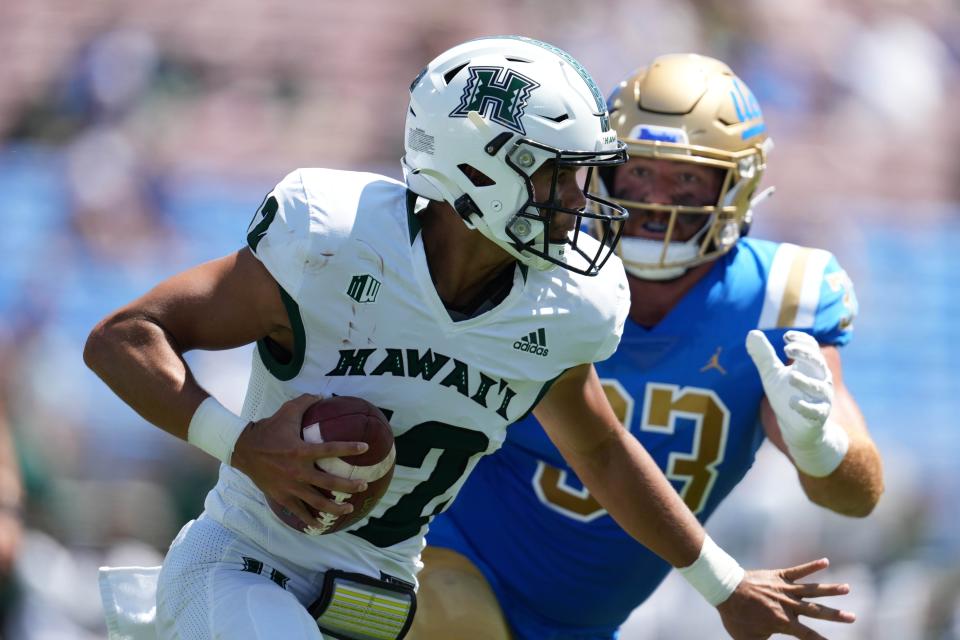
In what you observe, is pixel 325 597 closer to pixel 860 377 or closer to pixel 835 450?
pixel 835 450

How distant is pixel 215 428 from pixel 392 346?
1.28ft

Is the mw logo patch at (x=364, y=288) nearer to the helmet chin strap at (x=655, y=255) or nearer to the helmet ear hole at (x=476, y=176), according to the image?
the helmet ear hole at (x=476, y=176)

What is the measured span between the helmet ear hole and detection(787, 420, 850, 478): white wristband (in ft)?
3.90

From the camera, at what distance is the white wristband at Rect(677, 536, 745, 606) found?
9.68 feet

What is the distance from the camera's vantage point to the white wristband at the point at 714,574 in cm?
295

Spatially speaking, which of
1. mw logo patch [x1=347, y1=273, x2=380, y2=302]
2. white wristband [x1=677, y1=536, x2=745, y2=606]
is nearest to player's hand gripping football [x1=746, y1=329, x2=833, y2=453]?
white wristband [x1=677, y1=536, x2=745, y2=606]

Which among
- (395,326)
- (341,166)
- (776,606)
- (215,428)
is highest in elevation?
(395,326)

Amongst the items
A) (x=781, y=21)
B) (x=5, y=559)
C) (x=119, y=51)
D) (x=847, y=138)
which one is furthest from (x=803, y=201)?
(x=5, y=559)

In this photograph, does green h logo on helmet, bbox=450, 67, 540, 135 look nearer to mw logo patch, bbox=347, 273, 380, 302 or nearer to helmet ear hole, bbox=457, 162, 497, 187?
helmet ear hole, bbox=457, 162, 497, 187

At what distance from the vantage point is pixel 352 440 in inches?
93.0

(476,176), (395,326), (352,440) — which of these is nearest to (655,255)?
(476,176)

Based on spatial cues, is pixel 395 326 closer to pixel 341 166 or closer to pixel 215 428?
pixel 215 428

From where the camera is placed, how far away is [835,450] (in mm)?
3398

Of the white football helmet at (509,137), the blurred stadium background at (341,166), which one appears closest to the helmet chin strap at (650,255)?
the white football helmet at (509,137)
